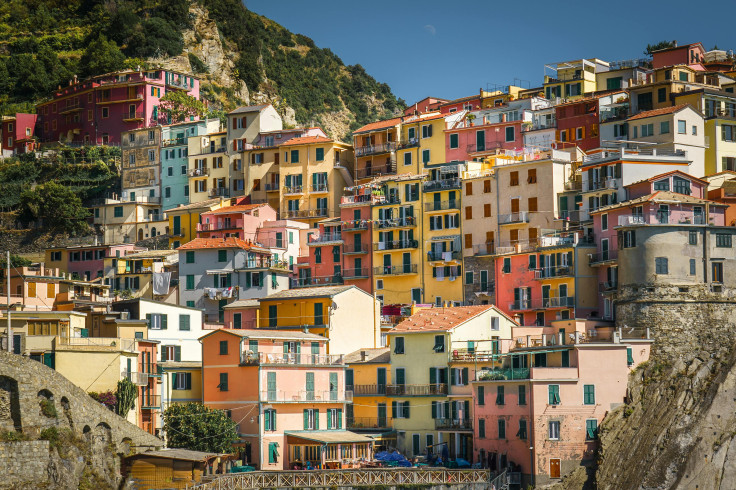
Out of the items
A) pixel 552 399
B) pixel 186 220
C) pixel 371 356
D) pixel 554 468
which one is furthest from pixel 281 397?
pixel 186 220

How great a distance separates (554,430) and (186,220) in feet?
162

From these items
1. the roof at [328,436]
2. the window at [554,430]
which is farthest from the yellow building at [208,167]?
the window at [554,430]

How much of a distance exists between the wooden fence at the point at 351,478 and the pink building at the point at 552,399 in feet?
10.8

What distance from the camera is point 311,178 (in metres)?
102

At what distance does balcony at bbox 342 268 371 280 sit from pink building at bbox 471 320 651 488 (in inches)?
923

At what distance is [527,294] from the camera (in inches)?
3123

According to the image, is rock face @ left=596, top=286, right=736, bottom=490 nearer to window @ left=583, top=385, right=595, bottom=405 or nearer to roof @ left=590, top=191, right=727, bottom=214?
window @ left=583, top=385, right=595, bottom=405

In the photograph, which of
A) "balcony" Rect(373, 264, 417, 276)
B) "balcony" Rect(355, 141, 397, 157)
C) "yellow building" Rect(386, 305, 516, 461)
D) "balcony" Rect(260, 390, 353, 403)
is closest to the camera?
"balcony" Rect(260, 390, 353, 403)

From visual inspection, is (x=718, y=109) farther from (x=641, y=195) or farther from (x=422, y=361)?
(x=422, y=361)

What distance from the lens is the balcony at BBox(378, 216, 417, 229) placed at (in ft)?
292

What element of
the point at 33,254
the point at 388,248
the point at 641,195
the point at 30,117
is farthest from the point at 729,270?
the point at 30,117

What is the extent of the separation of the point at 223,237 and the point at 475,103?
98.1ft

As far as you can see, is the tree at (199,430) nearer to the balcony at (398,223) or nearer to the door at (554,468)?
the door at (554,468)

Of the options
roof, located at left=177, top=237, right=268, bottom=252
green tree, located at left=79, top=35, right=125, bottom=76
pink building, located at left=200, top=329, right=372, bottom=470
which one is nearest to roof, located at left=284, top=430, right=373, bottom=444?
pink building, located at left=200, top=329, right=372, bottom=470
